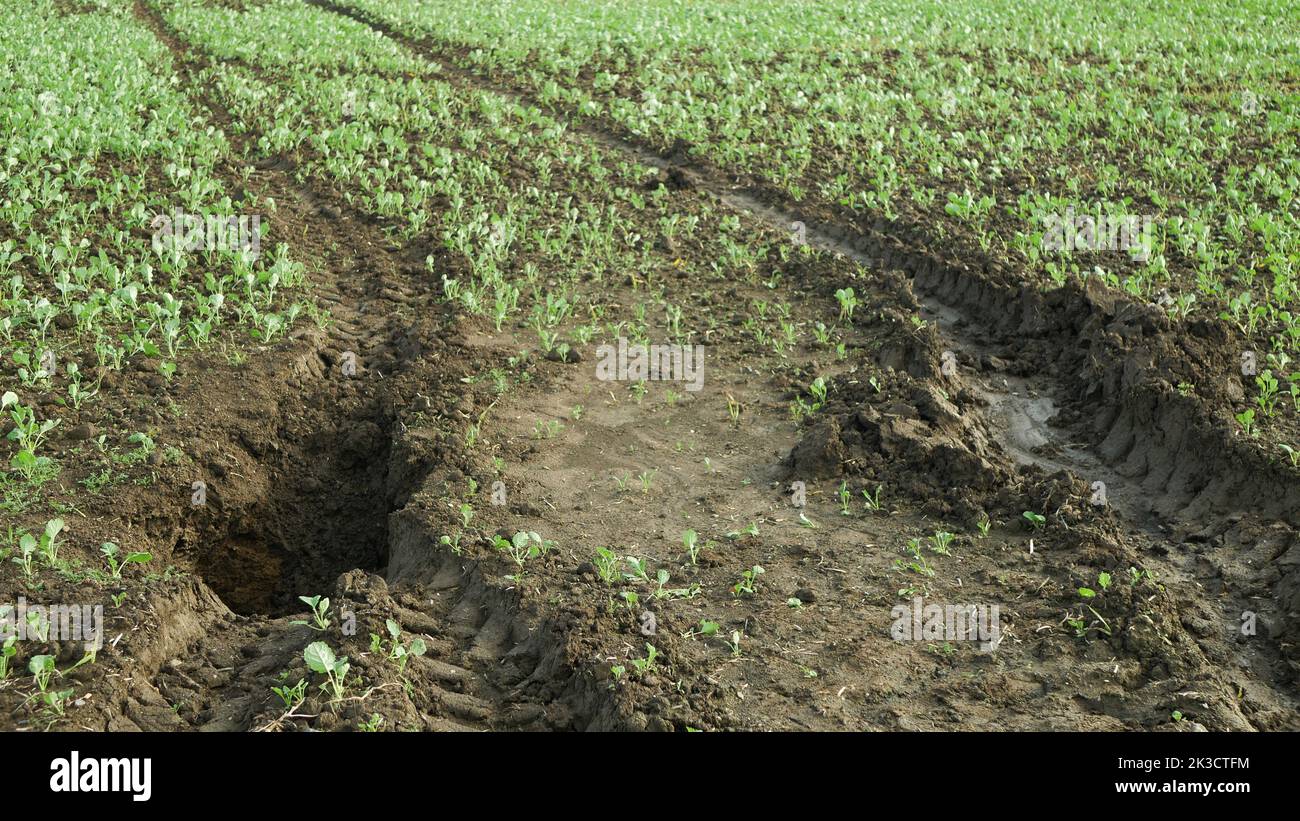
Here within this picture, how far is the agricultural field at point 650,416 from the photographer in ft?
15.0

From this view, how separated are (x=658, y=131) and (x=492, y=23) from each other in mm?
8025

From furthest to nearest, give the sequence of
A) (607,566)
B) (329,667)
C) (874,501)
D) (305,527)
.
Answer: (305,527)
(874,501)
(607,566)
(329,667)

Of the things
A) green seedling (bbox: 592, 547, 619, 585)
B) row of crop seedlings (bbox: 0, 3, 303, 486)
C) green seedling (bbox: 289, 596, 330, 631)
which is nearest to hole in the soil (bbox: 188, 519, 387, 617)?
row of crop seedlings (bbox: 0, 3, 303, 486)

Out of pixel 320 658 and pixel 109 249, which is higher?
pixel 109 249

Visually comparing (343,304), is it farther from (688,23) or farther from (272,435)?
(688,23)

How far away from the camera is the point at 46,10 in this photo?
20453mm

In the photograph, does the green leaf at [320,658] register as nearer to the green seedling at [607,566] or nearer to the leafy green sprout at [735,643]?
the green seedling at [607,566]

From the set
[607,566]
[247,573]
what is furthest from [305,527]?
[607,566]

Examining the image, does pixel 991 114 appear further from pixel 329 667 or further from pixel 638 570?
pixel 329 667

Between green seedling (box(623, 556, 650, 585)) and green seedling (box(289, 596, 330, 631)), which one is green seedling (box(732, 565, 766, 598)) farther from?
green seedling (box(289, 596, 330, 631))

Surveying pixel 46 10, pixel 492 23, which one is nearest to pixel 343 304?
pixel 492 23

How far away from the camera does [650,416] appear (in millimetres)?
6848

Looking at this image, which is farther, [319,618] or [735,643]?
[319,618]

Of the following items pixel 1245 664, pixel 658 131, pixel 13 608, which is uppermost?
pixel 658 131
